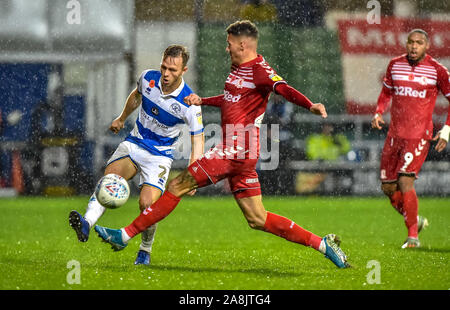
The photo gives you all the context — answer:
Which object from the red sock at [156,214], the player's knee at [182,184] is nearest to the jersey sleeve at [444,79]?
the player's knee at [182,184]

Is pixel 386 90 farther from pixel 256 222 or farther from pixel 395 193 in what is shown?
pixel 256 222

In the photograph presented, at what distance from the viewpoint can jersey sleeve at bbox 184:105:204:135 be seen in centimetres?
768

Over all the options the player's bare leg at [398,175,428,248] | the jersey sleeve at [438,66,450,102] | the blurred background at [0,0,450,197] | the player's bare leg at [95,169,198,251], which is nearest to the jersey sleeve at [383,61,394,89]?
the jersey sleeve at [438,66,450,102]

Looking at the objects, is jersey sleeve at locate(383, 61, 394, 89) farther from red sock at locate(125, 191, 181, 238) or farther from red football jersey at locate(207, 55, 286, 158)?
red sock at locate(125, 191, 181, 238)

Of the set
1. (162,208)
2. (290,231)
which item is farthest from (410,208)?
(162,208)

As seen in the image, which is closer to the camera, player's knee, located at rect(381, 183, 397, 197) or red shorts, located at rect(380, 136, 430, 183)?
red shorts, located at rect(380, 136, 430, 183)

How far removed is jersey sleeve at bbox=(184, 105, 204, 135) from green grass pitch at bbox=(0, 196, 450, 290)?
118 cm

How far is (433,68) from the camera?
9.34 meters

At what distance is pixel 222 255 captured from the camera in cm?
839

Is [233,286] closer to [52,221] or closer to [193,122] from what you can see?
[193,122]

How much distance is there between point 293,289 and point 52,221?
674 cm

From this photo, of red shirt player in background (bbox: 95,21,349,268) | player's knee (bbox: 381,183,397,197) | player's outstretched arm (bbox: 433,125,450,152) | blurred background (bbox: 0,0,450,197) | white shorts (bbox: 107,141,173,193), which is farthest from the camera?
blurred background (bbox: 0,0,450,197)

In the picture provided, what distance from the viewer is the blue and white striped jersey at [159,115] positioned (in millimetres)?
7836

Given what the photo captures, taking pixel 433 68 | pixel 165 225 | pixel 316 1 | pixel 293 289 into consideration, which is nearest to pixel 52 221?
pixel 165 225
